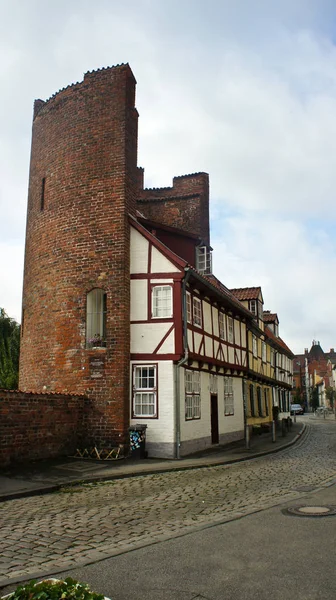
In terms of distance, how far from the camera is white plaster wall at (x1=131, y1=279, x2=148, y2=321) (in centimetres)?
1738

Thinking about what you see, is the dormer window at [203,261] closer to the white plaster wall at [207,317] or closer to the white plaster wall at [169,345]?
the white plaster wall at [207,317]

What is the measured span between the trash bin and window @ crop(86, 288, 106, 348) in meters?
3.18

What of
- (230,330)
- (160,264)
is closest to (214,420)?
(230,330)

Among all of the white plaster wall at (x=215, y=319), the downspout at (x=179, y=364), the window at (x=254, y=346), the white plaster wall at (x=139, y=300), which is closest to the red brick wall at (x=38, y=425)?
the downspout at (x=179, y=364)

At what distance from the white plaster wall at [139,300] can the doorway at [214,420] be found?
225 inches

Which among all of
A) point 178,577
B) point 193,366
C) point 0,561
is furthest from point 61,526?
point 193,366

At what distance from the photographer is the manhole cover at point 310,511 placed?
789cm

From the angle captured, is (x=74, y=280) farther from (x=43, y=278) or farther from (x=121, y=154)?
(x=121, y=154)

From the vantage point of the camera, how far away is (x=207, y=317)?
20734 millimetres

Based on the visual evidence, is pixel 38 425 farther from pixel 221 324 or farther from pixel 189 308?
pixel 221 324

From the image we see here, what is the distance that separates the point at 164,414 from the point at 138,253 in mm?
5518

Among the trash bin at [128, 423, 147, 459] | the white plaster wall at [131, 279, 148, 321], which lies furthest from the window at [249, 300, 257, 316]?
the trash bin at [128, 423, 147, 459]

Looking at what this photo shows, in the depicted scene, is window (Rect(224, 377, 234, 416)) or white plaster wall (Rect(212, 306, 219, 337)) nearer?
white plaster wall (Rect(212, 306, 219, 337))

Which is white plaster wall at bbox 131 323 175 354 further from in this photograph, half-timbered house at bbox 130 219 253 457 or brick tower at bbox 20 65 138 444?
brick tower at bbox 20 65 138 444
